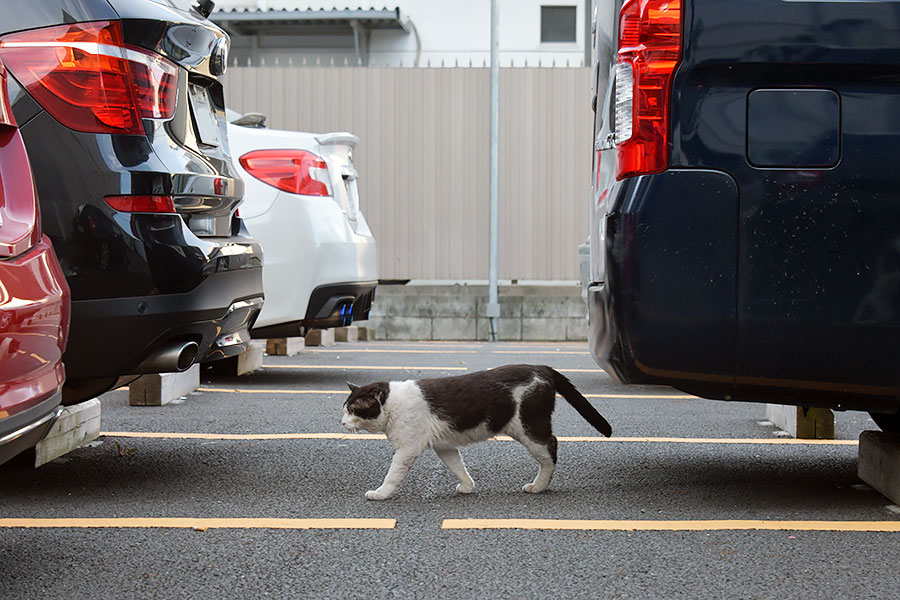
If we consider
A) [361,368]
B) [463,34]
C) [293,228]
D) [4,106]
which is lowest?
[361,368]

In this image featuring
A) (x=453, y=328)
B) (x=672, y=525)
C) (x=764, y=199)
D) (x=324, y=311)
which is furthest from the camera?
(x=453, y=328)

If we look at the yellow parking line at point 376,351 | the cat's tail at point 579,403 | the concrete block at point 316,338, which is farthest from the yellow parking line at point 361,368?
the cat's tail at point 579,403

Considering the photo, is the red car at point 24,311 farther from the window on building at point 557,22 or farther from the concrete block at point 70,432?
the window on building at point 557,22

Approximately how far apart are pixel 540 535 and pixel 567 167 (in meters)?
12.2

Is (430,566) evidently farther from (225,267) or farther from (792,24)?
(792,24)

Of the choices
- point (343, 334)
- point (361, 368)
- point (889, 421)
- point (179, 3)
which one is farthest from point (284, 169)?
point (343, 334)

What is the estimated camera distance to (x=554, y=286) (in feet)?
50.2

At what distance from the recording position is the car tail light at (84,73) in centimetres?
363

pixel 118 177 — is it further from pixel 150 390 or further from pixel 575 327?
pixel 575 327

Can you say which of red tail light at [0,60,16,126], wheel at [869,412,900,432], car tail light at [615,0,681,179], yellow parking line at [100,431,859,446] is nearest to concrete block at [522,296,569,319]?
yellow parking line at [100,431,859,446]

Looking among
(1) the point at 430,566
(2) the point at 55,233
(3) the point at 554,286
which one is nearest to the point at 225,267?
(2) the point at 55,233

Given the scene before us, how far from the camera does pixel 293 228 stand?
750 cm

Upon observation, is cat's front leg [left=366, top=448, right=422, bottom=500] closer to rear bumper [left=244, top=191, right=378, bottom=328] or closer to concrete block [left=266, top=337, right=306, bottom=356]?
rear bumper [left=244, top=191, right=378, bottom=328]

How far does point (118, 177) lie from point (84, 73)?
1.22 feet
